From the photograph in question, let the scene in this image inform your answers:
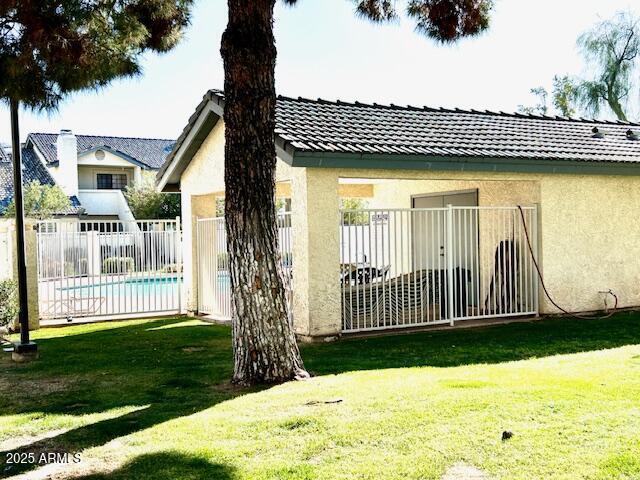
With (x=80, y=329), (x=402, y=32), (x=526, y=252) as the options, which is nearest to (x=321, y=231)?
(x=402, y=32)

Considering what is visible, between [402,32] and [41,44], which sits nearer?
[41,44]

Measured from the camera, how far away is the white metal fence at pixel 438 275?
43.3 feet

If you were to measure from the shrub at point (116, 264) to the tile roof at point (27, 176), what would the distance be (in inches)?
875

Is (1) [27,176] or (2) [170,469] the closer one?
(2) [170,469]

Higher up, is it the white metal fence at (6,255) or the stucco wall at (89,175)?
the stucco wall at (89,175)

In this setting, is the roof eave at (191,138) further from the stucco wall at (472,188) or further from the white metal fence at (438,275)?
the stucco wall at (472,188)

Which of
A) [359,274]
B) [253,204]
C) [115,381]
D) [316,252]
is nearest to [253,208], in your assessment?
[253,204]

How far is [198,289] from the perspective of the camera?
1711 centimetres

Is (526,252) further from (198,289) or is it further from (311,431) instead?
(311,431)

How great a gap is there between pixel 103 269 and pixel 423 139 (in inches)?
325

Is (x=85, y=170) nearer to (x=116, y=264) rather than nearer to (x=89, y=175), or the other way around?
(x=89, y=175)

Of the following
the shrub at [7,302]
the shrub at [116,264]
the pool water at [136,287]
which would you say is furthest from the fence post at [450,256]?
the shrub at [7,302]

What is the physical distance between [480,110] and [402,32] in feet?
24.3

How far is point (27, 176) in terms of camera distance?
43188 millimetres
